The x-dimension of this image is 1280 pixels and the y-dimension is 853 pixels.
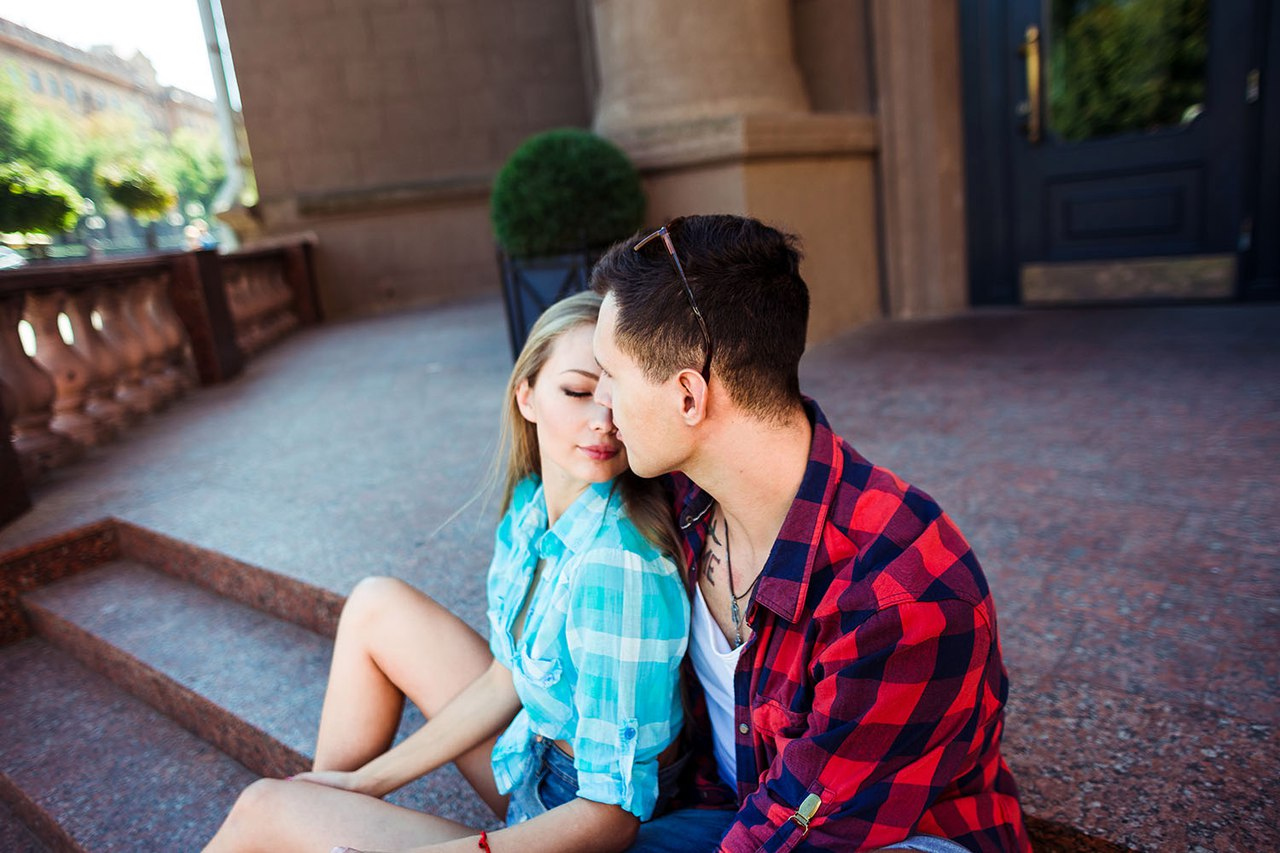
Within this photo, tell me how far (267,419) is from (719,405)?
434 cm

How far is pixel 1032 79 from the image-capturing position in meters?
5.32

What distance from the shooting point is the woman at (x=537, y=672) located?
129cm

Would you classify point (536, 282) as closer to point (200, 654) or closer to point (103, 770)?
point (200, 654)

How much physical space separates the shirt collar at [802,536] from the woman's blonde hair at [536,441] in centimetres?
30

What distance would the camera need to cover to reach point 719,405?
1.18 meters

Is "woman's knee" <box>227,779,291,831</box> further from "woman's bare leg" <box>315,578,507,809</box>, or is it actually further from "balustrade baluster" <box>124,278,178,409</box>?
"balustrade baluster" <box>124,278,178,409</box>

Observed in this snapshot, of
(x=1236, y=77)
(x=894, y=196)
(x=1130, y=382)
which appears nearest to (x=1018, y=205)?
(x=894, y=196)

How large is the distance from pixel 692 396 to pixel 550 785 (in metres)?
0.80

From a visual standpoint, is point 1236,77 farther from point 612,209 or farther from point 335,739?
point 335,739

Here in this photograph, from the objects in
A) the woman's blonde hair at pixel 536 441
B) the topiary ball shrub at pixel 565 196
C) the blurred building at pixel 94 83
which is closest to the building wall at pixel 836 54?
the topiary ball shrub at pixel 565 196

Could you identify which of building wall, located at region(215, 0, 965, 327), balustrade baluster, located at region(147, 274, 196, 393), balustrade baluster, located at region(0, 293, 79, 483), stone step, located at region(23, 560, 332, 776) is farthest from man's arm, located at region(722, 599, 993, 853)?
building wall, located at region(215, 0, 965, 327)

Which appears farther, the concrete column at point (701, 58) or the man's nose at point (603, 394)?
the concrete column at point (701, 58)

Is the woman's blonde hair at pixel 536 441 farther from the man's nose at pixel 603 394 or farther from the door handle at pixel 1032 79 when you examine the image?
the door handle at pixel 1032 79

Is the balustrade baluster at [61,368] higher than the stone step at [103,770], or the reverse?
the balustrade baluster at [61,368]
